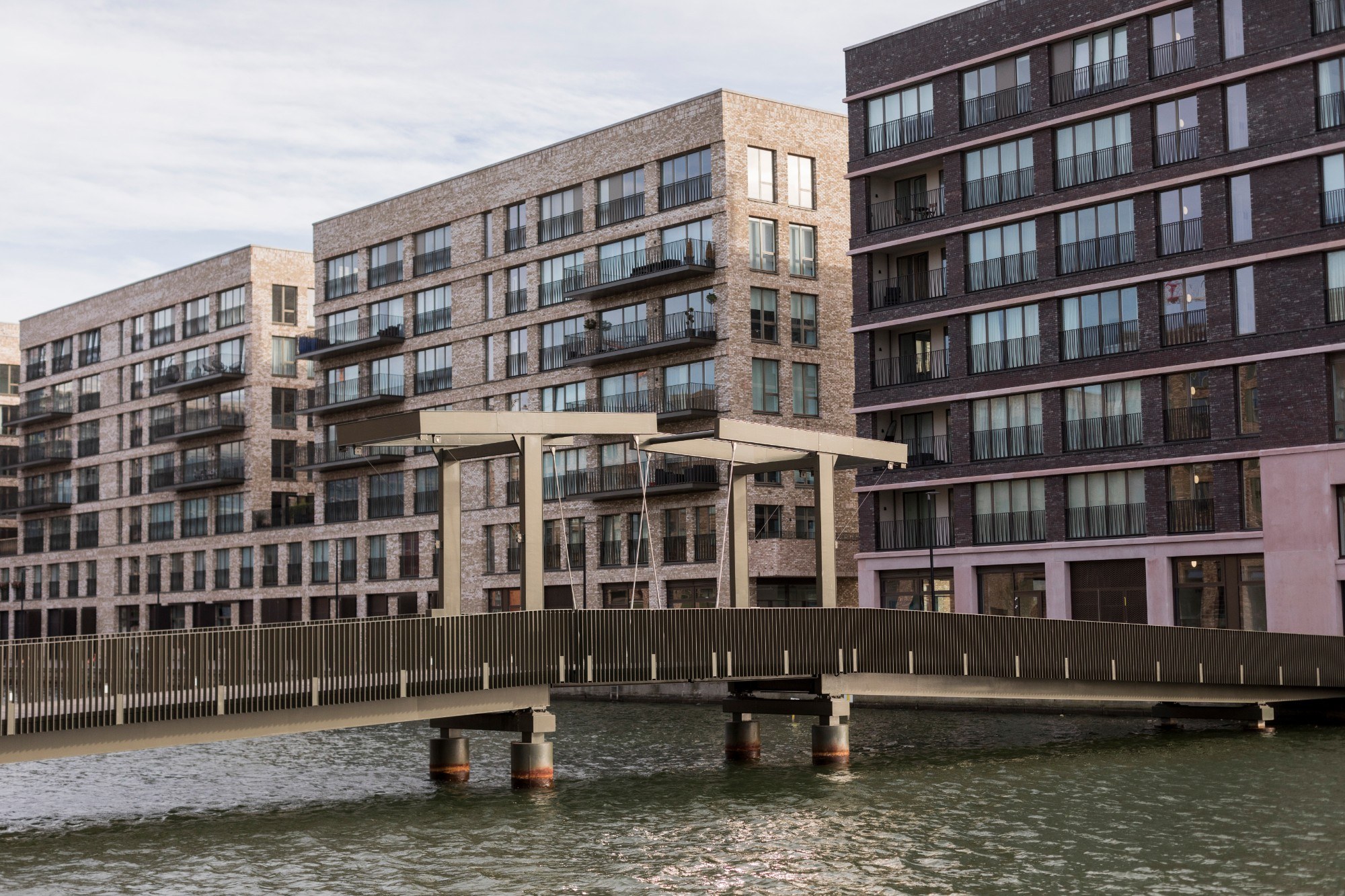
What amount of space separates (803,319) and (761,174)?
5776mm

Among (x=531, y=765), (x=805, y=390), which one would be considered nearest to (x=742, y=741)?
(x=531, y=765)

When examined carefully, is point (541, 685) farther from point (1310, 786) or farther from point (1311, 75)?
point (1311, 75)

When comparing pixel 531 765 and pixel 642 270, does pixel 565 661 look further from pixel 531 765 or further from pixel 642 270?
pixel 642 270

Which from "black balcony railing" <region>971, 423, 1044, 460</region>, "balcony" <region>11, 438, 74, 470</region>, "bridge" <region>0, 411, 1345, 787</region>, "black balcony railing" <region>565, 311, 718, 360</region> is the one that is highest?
"black balcony railing" <region>565, 311, 718, 360</region>

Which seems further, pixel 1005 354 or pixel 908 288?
pixel 908 288

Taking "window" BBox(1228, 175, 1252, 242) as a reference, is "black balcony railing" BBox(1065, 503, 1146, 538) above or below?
below

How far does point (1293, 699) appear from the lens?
40625 mm

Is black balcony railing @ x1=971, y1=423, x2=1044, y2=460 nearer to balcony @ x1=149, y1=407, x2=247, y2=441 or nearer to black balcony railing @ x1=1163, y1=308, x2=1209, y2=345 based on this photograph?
black balcony railing @ x1=1163, y1=308, x2=1209, y2=345

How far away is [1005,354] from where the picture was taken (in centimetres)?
5716

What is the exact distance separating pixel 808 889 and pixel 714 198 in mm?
46228

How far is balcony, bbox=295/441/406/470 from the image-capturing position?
3078 inches

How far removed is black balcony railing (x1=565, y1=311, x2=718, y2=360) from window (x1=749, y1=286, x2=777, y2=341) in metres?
1.54

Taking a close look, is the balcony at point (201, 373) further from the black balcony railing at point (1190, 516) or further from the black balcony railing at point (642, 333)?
the black balcony railing at point (1190, 516)

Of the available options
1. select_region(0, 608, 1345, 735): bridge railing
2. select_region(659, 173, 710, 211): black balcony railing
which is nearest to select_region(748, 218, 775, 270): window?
select_region(659, 173, 710, 211): black balcony railing
